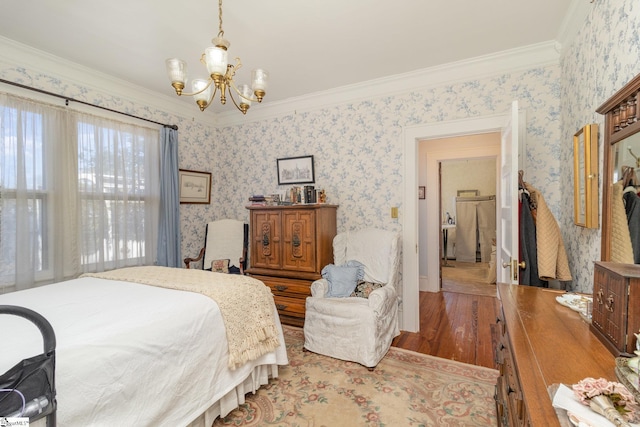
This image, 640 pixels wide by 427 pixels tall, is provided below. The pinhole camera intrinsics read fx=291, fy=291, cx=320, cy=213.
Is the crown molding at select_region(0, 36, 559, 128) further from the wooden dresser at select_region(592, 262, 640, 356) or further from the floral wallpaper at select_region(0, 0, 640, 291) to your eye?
the wooden dresser at select_region(592, 262, 640, 356)

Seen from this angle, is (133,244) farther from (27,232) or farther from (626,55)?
(626,55)

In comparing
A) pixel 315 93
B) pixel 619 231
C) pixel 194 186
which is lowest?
pixel 619 231

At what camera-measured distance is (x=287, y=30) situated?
2.26 meters

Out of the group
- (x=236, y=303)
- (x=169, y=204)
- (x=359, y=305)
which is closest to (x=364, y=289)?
(x=359, y=305)

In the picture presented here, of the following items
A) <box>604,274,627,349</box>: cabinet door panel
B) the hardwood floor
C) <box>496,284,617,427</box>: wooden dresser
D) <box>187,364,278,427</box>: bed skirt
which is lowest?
the hardwood floor

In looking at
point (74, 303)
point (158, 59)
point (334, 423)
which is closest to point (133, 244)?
point (74, 303)

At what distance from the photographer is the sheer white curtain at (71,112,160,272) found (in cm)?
282

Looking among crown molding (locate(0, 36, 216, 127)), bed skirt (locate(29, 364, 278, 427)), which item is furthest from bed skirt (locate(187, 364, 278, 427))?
crown molding (locate(0, 36, 216, 127))

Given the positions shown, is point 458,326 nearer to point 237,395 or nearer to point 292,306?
point 292,306

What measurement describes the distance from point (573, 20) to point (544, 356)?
7.84 feet

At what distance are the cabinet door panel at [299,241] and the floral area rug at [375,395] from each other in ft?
3.04

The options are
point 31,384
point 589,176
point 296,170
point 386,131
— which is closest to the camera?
point 31,384

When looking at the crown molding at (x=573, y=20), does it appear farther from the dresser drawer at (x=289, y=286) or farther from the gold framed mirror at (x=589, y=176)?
the dresser drawer at (x=289, y=286)

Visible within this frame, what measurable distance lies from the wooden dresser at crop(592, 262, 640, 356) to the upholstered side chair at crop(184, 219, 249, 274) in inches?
130
